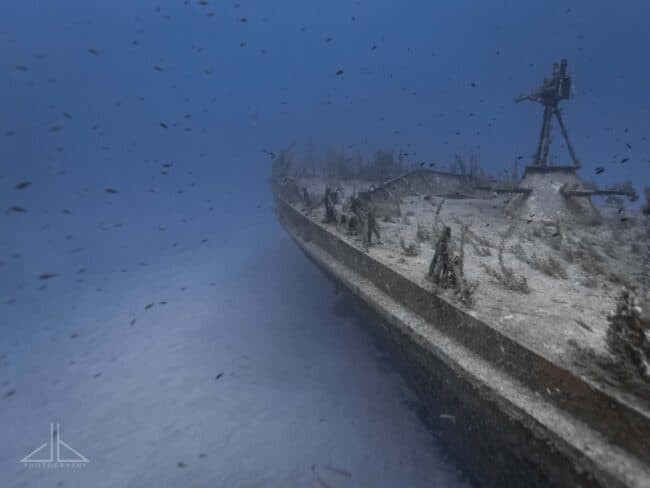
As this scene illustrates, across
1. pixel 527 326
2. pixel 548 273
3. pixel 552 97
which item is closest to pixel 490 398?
pixel 527 326

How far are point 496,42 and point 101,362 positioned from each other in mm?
227159

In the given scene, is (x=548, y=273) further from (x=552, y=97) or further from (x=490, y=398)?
(x=552, y=97)

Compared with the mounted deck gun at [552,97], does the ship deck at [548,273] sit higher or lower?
lower

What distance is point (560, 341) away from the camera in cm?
347

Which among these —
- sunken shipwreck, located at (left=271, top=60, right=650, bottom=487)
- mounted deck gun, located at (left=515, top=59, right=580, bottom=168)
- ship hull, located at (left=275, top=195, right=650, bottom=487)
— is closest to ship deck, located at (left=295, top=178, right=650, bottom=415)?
sunken shipwreck, located at (left=271, top=60, right=650, bottom=487)

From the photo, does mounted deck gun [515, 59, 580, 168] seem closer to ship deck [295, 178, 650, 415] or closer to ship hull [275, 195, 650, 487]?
ship deck [295, 178, 650, 415]

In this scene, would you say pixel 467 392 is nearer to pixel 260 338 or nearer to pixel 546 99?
pixel 260 338

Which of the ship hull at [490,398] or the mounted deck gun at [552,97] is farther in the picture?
the mounted deck gun at [552,97]

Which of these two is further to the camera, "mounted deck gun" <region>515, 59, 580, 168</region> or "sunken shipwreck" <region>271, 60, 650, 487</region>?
"mounted deck gun" <region>515, 59, 580, 168</region>

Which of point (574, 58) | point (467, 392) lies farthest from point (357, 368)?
point (574, 58)

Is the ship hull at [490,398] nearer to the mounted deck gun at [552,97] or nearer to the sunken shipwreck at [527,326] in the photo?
the sunken shipwreck at [527,326]

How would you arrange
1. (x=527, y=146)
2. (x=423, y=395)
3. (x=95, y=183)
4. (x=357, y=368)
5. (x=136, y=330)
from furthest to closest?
1. (x=527, y=146)
2. (x=95, y=183)
3. (x=136, y=330)
4. (x=357, y=368)
5. (x=423, y=395)

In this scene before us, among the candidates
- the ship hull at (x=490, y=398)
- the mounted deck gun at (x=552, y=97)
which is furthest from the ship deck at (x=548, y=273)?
the mounted deck gun at (x=552, y=97)

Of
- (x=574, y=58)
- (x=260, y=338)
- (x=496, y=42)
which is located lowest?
(x=260, y=338)
